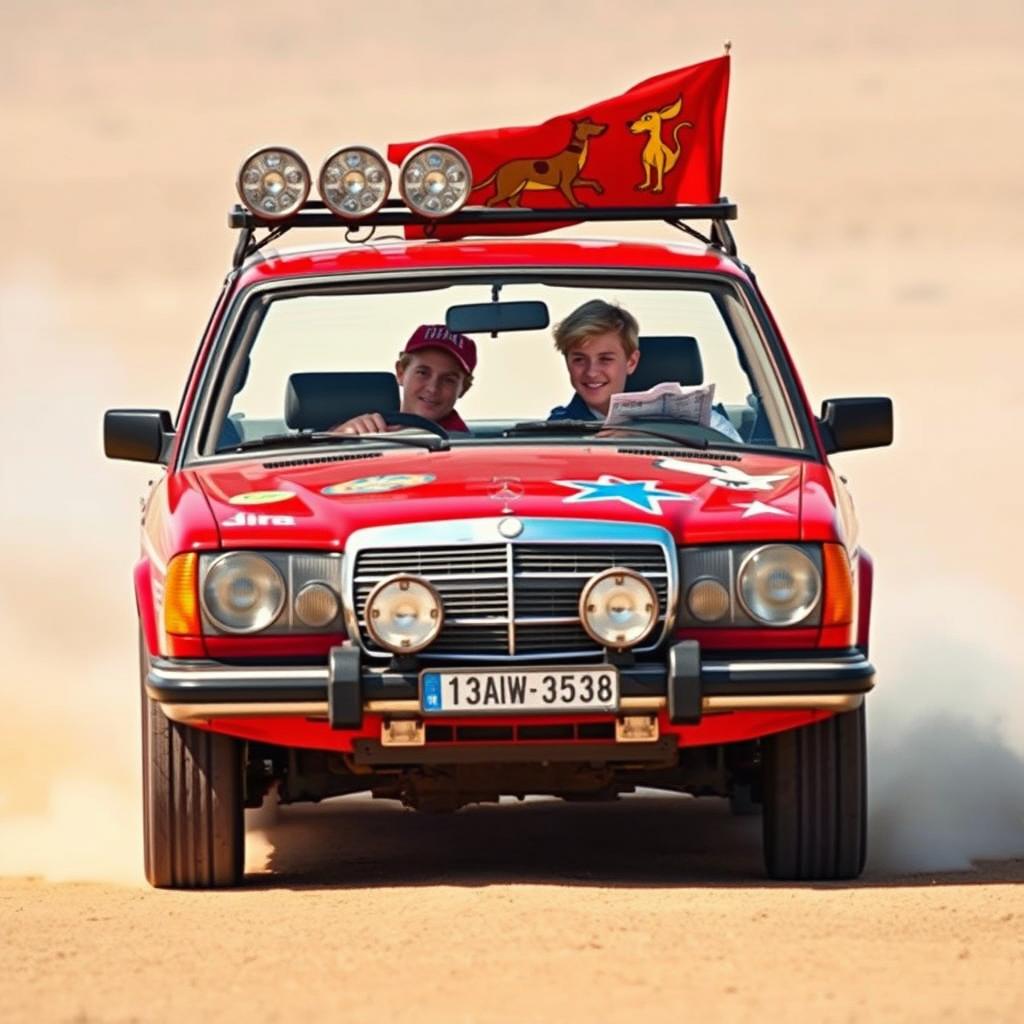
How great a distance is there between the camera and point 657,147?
1038 cm

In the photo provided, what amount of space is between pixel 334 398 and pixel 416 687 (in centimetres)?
165

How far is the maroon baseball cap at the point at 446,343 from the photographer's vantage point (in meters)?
9.55

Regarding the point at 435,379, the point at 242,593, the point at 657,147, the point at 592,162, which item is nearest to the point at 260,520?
the point at 242,593

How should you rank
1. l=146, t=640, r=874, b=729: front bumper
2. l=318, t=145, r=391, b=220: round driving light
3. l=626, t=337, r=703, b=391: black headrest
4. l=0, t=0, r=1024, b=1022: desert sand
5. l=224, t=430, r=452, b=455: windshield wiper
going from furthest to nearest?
1. l=626, t=337, r=703, b=391: black headrest
2. l=318, t=145, r=391, b=220: round driving light
3. l=224, t=430, r=452, b=455: windshield wiper
4. l=146, t=640, r=874, b=729: front bumper
5. l=0, t=0, r=1024, b=1022: desert sand

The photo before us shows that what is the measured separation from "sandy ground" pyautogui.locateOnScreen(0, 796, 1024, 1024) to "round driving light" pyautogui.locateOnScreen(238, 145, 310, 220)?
1951 millimetres

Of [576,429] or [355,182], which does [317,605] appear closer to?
[576,429]

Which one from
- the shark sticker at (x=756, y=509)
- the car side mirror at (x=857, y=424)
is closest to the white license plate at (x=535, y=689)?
the shark sticker at (x=756, y=509)

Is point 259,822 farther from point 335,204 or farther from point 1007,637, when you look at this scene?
point 1007,637

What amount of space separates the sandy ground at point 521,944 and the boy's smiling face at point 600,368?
1.38 meters

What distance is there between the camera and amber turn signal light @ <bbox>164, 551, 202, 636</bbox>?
798 cm

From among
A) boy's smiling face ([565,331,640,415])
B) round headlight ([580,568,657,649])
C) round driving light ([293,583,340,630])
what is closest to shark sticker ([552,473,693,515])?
round headlight ([580,568,657,649])

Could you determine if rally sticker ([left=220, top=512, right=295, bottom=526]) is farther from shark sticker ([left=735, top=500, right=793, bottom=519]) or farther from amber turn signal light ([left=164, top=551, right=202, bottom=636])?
shark sticker ([left=735, top=500, right=793, bottom=519])

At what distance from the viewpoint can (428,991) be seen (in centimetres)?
641

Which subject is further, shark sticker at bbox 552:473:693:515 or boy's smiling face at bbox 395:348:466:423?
boy's smiling face at bbox 395:348:466:423
